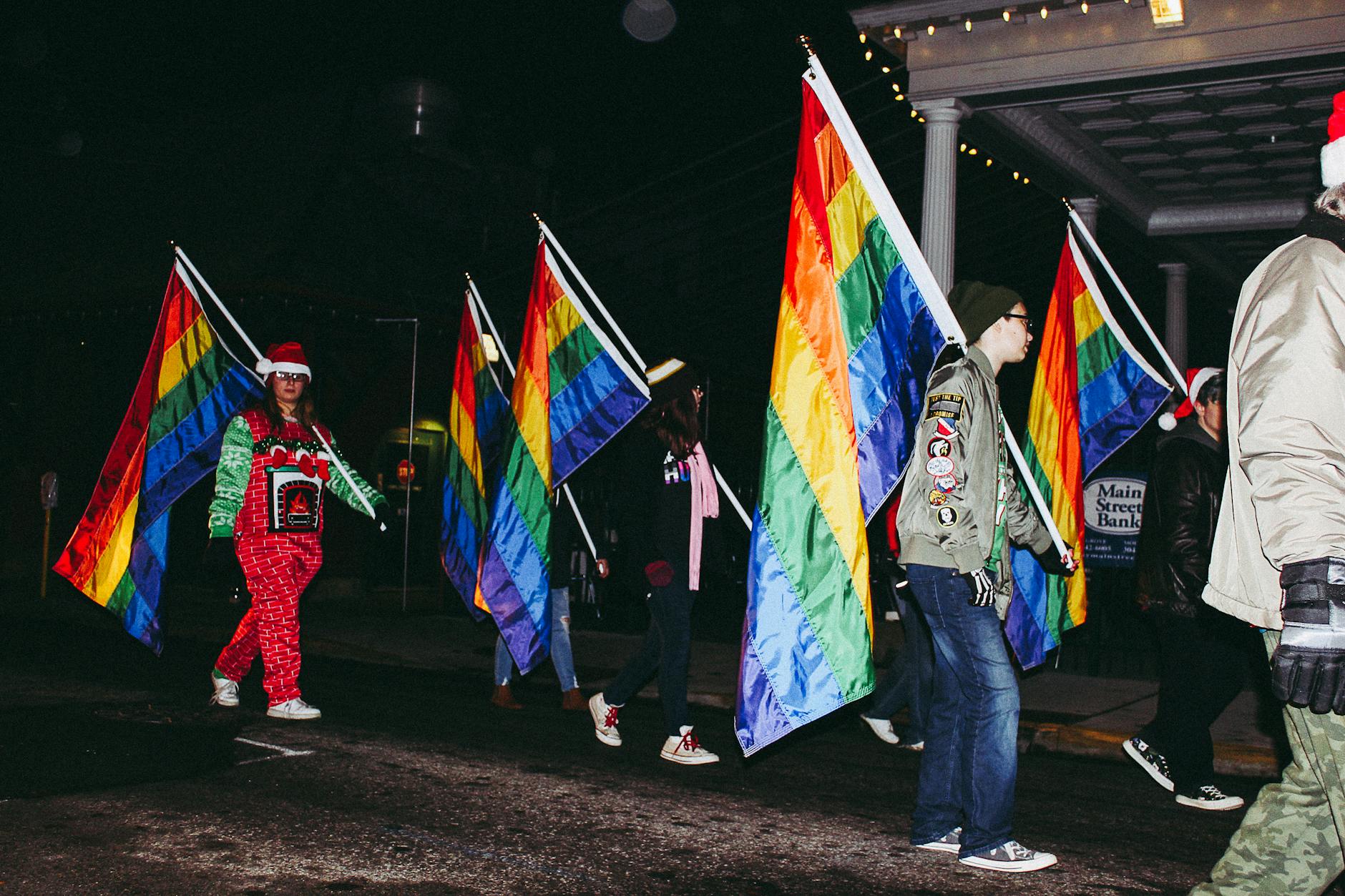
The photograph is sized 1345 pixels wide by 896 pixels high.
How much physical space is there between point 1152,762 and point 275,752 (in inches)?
163

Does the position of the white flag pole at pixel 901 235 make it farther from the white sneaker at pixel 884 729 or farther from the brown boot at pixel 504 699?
the brown boot at pixel 504 699

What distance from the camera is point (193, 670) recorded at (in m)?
9.00

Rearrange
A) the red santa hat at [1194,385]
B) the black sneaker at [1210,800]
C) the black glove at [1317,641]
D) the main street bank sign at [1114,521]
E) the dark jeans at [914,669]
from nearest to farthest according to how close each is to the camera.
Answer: the black glove at [1317,641] < the black sneaker at [1210,800] < the red santa hat at [1194,385] < the dark jeans at [914,669] < the main street bank sign at [1114,521]

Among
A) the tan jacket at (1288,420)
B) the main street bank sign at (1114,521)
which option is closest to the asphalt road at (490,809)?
the tan jacket at (1288,420)

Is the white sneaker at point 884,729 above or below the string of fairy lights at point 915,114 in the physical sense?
below

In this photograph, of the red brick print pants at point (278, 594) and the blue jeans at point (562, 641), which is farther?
the blue jeans at point (562, 641)

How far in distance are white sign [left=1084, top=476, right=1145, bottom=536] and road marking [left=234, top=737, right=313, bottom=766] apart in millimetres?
5995

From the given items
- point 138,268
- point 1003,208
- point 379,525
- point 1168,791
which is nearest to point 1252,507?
point 1168,791

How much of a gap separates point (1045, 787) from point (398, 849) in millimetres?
3111

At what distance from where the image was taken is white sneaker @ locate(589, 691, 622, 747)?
21.3ft

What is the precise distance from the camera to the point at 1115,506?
9.45 metres

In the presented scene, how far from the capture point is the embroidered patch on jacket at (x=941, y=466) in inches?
167

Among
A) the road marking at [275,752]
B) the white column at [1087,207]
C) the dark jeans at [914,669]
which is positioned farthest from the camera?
the white column at [1087,207]

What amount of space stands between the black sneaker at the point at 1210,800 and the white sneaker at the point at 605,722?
2.75m
